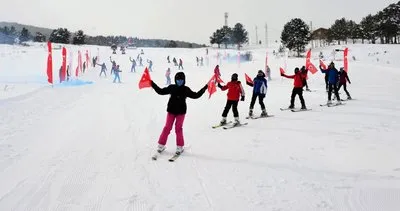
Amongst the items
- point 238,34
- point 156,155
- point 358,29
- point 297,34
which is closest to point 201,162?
point 156,155

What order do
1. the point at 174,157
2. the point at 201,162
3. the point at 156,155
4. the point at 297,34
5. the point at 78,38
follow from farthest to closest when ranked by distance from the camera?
the point at 78,38
the point at 297,34
the point at 156,155
the point at 174,157
the point at 201,162

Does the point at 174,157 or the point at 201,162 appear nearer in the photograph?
the point at 201,162

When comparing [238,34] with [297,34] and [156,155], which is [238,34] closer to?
[297,34]

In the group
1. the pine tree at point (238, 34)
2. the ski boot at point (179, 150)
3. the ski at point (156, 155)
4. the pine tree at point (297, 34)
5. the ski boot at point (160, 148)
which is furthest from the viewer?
the pine tree at point (238, 34)

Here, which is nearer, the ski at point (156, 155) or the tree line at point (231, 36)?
the ski at point (156, 155)

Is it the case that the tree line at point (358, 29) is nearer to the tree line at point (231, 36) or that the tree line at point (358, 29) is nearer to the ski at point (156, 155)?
the tree line at point (231, 36)

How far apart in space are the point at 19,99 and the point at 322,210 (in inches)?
601

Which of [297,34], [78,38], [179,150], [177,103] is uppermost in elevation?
[78,38]

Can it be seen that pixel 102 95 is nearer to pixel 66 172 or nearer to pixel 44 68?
pixel 66 172

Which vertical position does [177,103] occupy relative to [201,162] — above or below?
above

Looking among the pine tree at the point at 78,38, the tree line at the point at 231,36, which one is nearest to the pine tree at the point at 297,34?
the tree line at the point at 231,36

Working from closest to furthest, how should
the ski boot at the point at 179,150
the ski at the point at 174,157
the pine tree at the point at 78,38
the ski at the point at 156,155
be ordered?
1. the ski at the point at 174,157
2. the ski at the point at 156,155
3. the ski boot at the point at 179,150
4. the pine tree at the point at 78,38

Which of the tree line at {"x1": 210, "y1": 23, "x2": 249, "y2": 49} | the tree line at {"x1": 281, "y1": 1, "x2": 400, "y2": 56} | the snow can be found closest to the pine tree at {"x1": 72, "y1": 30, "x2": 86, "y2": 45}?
the tree line at {"x1": 210, "y1": 23, "x2": 249, "y2": 49}

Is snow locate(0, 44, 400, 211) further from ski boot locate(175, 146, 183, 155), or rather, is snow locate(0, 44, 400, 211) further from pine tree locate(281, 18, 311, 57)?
pine tree locate(281, 18, 311, 57)
